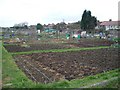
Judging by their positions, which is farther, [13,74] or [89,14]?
[89,14]

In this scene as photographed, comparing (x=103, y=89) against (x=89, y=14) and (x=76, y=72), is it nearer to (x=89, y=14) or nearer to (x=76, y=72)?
(x=76, y=72)

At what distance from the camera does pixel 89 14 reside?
51.0 m

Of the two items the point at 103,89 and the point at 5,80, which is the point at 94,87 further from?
the point at 5,80

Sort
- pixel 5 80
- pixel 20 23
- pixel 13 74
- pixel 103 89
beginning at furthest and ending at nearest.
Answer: pixel 20 23
pixel 13 74
pixel 5 80
pixel 103 89

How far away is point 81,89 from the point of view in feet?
19.5

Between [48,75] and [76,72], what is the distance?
5.15 feet

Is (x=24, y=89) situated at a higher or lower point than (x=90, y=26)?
lower

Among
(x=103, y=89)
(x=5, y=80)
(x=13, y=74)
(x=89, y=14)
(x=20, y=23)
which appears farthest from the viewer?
(x=20, y=23)

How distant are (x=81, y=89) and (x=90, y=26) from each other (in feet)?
151

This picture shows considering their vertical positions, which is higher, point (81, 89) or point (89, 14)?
point (89, 14)

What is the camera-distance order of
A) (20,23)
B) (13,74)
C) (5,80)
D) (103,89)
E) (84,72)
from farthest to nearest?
(20,23) → (84,72) → (13,74) → (5,80) → (103,89)

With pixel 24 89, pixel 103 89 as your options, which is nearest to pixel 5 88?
pixel 24 89

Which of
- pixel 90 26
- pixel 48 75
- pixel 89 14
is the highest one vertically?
pixel 89 14

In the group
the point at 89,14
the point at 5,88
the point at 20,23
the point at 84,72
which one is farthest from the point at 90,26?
the point at 20,23
